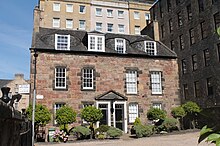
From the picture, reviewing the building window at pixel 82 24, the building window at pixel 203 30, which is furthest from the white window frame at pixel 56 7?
the building window at pixel 203 30

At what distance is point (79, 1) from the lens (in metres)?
50.0

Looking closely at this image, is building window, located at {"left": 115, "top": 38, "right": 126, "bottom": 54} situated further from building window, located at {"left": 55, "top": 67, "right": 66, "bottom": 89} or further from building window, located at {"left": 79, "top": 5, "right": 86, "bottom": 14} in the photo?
building window, located at {"left": 79, "top": 5, "right": 86, "bottom": 14}

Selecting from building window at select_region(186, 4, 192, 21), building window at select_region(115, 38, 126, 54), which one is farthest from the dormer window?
building window at select_region(186, 4, 192, 21)

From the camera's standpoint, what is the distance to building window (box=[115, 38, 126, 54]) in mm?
26833

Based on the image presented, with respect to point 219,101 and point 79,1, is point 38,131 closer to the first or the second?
point 219,101

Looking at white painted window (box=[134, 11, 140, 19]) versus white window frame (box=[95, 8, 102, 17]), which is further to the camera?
white painted window (box=[134, 11, 140, 19])

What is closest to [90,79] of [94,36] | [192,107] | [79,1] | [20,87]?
[94,36]

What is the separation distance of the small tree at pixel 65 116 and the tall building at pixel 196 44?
491 inches

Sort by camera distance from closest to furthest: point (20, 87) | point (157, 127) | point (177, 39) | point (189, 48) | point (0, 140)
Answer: point (0, 140) < point (157, 127) < point (189, 48) < point (177, 39) < point (20, 87)

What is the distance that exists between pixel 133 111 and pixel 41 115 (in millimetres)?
9246

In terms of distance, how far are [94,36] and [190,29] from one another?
1045cm

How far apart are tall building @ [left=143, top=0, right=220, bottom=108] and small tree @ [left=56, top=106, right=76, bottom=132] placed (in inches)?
491

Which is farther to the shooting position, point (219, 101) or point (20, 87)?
point (20, 87)

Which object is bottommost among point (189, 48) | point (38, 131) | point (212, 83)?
point (38, 131)
